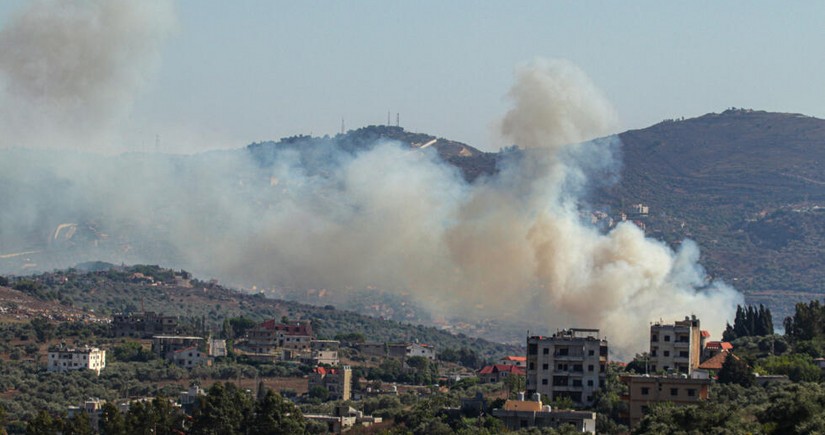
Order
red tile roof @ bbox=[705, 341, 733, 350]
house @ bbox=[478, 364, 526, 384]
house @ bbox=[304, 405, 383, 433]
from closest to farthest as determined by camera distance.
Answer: house @ bbox=[304, 405, 383, 433] < red tile roof @ bbox=[705, 341, 733, 350] < house @ bbox=[478, 364, 526, 384]

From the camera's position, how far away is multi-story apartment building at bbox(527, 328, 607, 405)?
306 feet

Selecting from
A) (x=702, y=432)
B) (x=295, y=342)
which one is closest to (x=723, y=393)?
(x=702, y=432)

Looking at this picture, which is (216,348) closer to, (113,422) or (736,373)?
(113,422)

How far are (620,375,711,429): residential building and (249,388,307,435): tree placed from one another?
1541 centimetres

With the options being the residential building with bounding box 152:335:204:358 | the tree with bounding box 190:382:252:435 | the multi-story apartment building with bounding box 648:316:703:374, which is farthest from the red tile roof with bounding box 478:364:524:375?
the tree with bounding box 190:382:252:435

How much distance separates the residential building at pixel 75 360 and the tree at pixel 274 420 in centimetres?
4280

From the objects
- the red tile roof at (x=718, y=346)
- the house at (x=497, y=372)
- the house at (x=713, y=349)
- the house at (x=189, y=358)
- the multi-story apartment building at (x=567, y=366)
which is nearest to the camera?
the multi-story apartment building at (x=567, y=366)

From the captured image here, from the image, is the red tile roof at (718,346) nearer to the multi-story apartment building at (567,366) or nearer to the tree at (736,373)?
the tree at (736,373)

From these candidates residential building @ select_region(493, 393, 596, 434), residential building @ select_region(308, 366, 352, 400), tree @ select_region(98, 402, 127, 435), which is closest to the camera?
residential building @ select_region(493, 393, 596, 434)

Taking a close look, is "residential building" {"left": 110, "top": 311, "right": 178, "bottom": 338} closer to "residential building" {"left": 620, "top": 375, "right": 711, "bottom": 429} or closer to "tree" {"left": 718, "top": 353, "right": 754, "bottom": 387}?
"tree" {"left": 718, "top": 353, "right": 754, "bottom": 387}

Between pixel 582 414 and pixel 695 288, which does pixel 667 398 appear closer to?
pixel 582 414

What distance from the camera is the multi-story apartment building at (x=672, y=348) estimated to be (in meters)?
98.2

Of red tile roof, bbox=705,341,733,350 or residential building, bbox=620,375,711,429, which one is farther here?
red tile roof, bbox=705,341,733,350

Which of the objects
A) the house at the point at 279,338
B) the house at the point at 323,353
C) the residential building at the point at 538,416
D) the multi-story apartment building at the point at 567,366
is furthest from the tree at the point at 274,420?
the house at the point at 279,338
